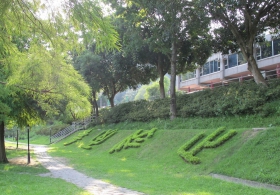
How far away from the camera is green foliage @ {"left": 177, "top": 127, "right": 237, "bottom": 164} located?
11.2 meters

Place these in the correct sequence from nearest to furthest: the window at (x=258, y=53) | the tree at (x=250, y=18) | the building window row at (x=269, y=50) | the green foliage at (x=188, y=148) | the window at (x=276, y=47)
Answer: the green foliage at (x=188, y=148) → the tree at (x=250, y=18) → the window at (x=276, y=47) → the building window row at (x=269, y=50) → the window at (x=258, y=53)

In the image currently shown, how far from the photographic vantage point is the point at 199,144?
472 inches

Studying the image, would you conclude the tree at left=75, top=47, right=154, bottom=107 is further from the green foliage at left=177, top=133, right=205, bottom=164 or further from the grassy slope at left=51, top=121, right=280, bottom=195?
the green foliage at left=177, top=133, right=205, bottom=164

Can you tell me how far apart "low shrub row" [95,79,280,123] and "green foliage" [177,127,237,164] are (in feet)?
7.25

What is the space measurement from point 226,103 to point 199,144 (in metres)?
3.75

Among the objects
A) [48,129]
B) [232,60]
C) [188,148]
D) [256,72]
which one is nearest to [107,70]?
[232,60]

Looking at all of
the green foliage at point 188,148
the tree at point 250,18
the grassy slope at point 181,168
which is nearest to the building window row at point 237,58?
the tree at point 250,18

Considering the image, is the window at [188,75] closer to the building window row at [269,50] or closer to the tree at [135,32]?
the building window row at [269,50]

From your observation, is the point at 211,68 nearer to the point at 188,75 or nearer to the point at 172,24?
the point at 188,75

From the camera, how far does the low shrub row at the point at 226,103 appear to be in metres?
13.1

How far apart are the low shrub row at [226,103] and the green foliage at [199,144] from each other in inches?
87.0

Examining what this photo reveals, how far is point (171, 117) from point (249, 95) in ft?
18.0

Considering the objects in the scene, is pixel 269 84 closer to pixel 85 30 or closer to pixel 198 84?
pixel 85 30

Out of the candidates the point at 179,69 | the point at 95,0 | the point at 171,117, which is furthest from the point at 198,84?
the point at 95,0
